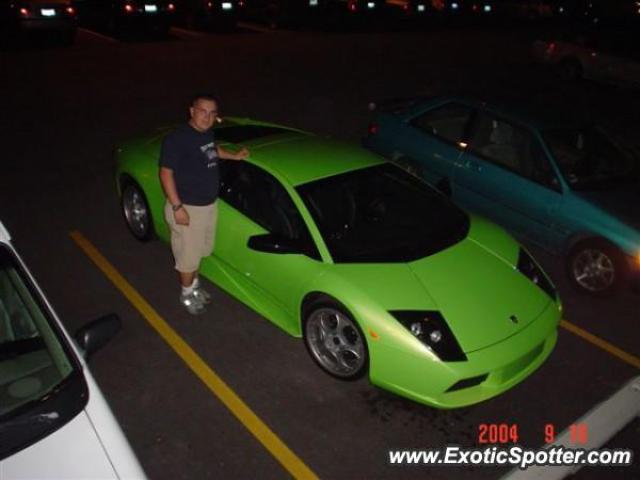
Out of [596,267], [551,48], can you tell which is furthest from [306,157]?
[551,48]

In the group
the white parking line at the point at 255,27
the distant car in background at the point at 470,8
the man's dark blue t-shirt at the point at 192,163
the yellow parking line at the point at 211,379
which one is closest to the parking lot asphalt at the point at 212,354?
the yellow parking line at the point at 211,379

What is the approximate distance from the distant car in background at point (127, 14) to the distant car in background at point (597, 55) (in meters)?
10.7

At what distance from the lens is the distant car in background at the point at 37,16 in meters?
13.8

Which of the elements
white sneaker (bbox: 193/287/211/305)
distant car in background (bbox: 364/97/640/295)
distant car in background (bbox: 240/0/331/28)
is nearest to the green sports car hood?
distant car in background (bbox: 364/97/640/295)

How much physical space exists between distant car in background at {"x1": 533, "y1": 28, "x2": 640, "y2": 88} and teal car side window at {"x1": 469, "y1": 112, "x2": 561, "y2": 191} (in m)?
9.05

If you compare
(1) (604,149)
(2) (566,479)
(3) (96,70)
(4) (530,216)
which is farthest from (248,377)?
(3) (96,70)

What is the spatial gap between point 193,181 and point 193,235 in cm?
46

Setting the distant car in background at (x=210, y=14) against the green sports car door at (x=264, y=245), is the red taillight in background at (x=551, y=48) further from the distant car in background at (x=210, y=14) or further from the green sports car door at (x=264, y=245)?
the green sports car door at (x=264, y=245)

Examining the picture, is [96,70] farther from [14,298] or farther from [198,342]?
[14,298]

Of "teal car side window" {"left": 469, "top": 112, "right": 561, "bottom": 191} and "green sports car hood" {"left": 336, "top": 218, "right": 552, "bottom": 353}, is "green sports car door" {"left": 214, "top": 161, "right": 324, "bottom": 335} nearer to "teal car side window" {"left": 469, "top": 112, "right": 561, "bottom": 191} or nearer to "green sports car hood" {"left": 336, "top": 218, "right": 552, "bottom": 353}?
"green sports car hood" {"left": 336, "top": 218, "right": 552, "bottom": 353}

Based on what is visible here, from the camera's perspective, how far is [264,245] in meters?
4.07

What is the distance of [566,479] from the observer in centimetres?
362

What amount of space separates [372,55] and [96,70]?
7.63 metres

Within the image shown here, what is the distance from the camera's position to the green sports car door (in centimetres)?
416
